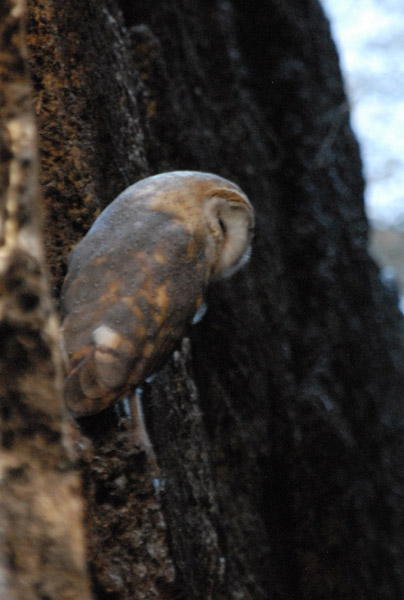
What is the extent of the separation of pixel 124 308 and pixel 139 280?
0.18 feet

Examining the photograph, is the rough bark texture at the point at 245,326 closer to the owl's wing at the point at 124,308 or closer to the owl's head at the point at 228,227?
the owl's wing at the point at 124,308

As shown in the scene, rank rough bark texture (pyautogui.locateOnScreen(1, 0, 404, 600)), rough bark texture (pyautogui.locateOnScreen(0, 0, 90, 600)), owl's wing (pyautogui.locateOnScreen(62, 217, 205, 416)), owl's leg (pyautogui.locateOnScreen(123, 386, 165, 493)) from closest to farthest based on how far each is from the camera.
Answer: rough bark texture (pyautogui.locateOnScreen(0, 0, 90, 600))
owl's wing (pyautogui.locateOnScreen(62, 217, 205, 416))
owl's leg (pyautogui.locateOnScreen(123, 386, 165, 493))
rough bark texture (pyautogui.locateOnScreen(1, 0, 404, 600))

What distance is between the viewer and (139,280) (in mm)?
1028

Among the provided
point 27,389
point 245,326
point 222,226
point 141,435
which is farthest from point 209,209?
point 245,326

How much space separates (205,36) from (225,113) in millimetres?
372

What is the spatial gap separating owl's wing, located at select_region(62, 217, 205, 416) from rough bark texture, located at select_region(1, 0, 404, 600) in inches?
6.3

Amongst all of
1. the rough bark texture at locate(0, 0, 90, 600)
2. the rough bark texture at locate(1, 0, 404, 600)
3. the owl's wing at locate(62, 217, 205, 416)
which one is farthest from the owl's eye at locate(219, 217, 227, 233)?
the rough bark texture at locate(0, 0, 90, 600)

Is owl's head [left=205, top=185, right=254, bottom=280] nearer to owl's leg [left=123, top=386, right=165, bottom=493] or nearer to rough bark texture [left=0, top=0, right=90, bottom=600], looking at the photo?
owl's leg [left=123, top=386, right=165, bottom=493]

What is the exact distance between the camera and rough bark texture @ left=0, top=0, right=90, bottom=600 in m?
0.42

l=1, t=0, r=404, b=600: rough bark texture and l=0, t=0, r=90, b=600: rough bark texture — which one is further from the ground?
l=1, t=0, r=404, b=600: rough bark texture

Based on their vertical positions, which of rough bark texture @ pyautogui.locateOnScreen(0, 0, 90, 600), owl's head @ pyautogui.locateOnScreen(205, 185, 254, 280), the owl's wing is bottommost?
rough bark texture @ pyautogui.locateOnScreen(0, 0, 90, 600)

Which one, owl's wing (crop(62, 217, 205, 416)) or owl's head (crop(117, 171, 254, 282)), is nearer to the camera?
owl's wing (crop(62, 217, 205, 416))

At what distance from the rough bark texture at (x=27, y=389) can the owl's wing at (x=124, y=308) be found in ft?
1.65

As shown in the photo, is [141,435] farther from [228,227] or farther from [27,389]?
[27,389]
